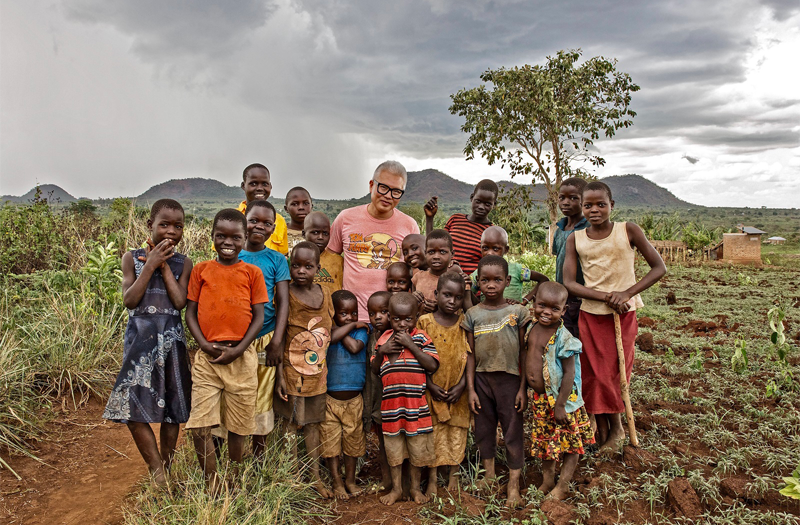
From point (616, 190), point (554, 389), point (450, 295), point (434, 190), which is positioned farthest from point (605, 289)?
point (616, 190)

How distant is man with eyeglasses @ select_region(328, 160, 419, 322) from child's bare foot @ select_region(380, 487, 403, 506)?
1009 millimetres

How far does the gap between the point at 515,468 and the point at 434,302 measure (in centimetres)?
107

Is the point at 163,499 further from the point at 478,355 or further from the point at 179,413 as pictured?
the point at 478,355

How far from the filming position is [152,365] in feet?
9.55

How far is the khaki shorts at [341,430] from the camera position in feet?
10.3

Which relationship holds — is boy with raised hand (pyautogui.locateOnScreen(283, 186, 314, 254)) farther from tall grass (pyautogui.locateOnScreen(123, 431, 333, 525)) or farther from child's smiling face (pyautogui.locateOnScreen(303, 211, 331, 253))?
tall grass (pyautogui.locateOnScreen(123, 431, 333, 525))

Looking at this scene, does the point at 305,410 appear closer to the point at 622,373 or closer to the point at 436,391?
the point at 436,391

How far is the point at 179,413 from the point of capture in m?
2.97

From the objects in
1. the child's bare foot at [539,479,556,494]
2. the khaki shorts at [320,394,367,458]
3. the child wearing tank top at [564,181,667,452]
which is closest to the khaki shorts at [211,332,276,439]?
the khaki shorts at [320,394,367,458]

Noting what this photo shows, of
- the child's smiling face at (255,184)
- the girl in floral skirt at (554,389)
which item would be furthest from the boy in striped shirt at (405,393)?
the child's smiling face at (255,184)

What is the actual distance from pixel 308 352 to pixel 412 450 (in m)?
0.82

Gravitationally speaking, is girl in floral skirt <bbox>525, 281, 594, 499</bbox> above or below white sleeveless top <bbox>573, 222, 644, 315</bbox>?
below

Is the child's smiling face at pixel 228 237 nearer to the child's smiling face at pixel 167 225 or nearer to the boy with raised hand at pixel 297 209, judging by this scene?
the child's smiling face at pixel 167 225

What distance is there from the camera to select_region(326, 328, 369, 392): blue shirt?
3.15 m
